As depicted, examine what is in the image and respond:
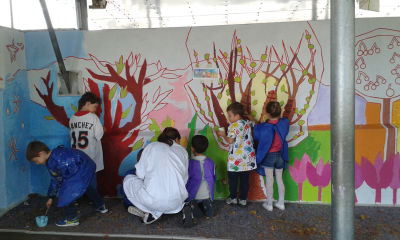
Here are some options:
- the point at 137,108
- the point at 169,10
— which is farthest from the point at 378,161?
the point at 169,10

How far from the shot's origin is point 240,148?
4414 mm

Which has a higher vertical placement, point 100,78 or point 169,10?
point 169,10

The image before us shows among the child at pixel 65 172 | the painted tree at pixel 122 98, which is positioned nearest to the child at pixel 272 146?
the painted tree at pixel 122 98

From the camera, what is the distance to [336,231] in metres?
2.93

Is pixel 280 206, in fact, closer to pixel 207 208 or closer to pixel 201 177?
pixel 207 208

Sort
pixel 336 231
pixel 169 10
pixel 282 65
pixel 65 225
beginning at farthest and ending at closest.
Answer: pixel 169 10, pixel 282 65, pixel 65 225, pixel 336 231

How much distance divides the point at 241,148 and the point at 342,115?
1.78m

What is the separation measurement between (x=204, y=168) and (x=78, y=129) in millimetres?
1767

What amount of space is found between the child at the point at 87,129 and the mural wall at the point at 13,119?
78cm

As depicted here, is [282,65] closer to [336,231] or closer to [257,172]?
[257,172]

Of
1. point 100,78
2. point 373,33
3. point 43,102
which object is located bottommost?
point 43,102

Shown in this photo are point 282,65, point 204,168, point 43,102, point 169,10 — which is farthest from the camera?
point 169,10

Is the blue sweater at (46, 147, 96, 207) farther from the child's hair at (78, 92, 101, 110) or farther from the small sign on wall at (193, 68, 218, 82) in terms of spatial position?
the small sign on wall at (193, 68, 218, 82)

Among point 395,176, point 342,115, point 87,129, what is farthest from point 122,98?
point 395,176
